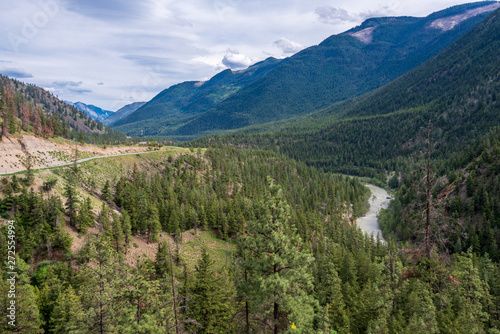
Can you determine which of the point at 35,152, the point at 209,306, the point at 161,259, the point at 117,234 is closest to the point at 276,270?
Answer: the point at 209,306

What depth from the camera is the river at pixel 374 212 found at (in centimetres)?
12336

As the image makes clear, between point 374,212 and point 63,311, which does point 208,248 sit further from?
point 374,212

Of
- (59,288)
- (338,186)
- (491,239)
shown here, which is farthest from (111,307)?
(338,186)

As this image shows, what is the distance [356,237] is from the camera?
8488 cm

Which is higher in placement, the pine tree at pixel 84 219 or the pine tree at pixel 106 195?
the pine tree at pixel 106 195

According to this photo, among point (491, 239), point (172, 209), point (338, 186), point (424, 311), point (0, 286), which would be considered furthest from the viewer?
point (338, 186)

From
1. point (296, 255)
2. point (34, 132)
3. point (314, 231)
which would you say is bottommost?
point (314, 231)

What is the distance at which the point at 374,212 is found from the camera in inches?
5738

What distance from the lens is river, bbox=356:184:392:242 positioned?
123m

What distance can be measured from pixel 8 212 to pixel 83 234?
13097mm

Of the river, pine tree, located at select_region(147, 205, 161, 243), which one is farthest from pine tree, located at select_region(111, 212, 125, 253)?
the river

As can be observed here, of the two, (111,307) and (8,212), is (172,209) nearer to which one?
(8,212)

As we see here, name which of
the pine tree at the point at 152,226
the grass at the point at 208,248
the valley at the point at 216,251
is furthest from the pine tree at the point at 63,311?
the grass at the point at 208,248

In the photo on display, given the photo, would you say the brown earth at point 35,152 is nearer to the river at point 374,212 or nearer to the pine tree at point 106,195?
the pine tree at point 106,195
